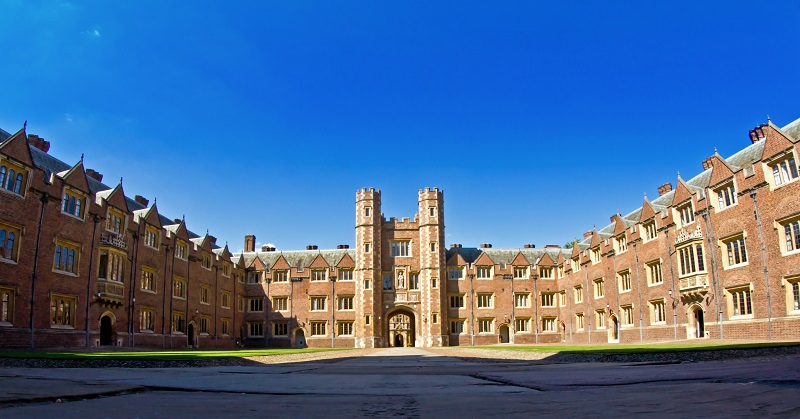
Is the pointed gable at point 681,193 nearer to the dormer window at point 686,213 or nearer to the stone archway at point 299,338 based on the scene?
the dormer window at point 686,213

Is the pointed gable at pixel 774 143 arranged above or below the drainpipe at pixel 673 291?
above

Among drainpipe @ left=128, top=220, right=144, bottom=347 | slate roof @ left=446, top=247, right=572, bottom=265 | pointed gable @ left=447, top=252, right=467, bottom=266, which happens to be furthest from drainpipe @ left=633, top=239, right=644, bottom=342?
drainpipe @ left=128, top=220, right=144, bottom=347

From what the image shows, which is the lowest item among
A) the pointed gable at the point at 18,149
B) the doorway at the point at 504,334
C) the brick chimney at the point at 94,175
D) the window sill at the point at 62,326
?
the doorway at the point at 504,334

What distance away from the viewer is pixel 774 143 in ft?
90.4

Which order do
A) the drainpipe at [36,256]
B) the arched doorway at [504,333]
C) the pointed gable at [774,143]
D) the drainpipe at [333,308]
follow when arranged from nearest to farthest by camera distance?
the pointed gable at [774,143] → the drainpipe at [36,256] → the drainpipe at [333,308] → the arched doorway at [504,333]

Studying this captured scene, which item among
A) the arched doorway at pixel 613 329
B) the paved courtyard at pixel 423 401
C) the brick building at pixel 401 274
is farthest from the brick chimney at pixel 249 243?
the paved courtyard at pixel 423 401

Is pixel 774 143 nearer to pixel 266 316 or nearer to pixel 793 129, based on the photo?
pixel 793 129

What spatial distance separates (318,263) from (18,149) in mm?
32523

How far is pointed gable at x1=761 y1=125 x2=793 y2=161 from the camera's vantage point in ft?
87.8

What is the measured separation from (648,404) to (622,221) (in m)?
40.9

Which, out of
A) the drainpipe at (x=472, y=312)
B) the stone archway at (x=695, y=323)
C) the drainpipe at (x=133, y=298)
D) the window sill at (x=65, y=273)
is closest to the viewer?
the window sill at (x=65, y=273)

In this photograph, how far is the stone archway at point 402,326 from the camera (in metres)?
56.3

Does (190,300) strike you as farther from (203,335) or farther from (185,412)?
(185,412)

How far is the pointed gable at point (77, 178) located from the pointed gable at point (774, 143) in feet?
118
